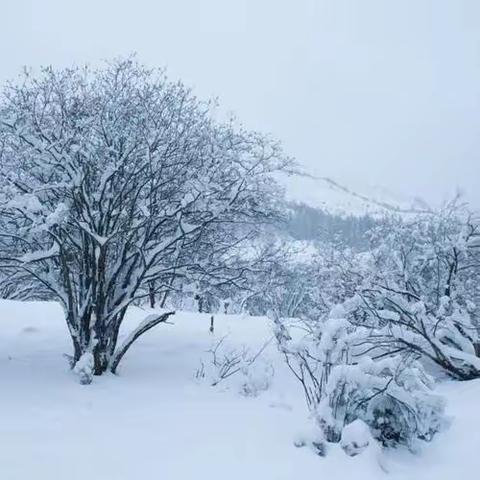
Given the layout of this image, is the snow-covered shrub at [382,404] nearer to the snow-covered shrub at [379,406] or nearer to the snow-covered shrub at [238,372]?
the snow-covered shrub at [379,406]

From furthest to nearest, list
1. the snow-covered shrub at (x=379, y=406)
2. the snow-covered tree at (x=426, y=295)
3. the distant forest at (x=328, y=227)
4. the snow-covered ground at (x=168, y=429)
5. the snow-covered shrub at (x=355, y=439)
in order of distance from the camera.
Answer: the distant forest at (x=328, y=227) → the snow-covered tree at (x=426, y=295) → the snow-covered shrub at (x=379, y=406) → the snow-covered shrub at (x=355, y=439) → the snow-covered ground at (x=168, y=429)

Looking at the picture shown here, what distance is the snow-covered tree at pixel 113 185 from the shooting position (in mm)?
8953

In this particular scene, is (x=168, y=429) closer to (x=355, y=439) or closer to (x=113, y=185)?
(x=355, y=439)

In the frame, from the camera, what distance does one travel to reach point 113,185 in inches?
370

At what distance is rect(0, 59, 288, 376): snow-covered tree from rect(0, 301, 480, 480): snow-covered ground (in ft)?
3.44

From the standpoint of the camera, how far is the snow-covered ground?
485cm

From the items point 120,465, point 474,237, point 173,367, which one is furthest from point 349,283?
point 120,465

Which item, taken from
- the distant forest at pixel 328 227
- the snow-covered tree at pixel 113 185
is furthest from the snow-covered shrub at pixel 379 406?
the distant forest at pixel 328 227

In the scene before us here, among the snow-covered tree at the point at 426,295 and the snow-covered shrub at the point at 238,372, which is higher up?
the snow-covered tree at the point at 426,295

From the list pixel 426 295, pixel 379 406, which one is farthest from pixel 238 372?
pixel 426 295

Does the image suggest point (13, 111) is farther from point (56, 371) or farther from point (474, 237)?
point (474, 237)

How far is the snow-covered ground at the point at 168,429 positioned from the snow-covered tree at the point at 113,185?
1.05 m

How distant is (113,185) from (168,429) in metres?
4.77

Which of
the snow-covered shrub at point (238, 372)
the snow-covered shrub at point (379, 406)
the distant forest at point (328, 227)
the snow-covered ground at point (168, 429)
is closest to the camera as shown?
the snow-covered ground at point (168, 429)
